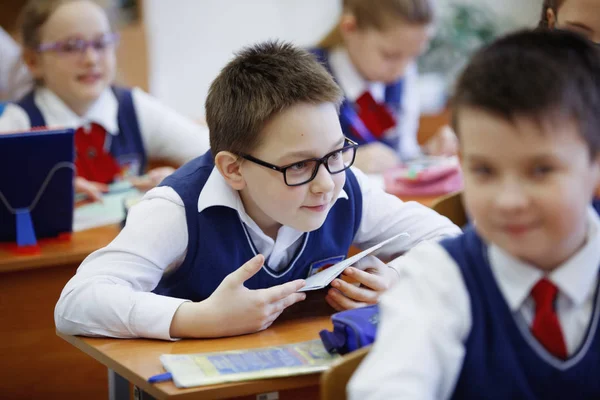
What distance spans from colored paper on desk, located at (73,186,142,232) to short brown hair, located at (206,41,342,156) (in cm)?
66

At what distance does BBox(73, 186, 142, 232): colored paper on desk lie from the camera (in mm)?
2189

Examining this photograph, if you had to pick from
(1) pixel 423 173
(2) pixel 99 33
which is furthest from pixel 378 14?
(2) pixel 99 33

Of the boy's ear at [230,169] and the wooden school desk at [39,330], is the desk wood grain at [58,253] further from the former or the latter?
the boy's ear at [230,169]

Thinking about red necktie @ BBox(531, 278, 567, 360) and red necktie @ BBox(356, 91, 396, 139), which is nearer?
red necktie @ BBox(531, 278, 567, 360)

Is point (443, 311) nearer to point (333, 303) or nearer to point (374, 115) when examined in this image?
point (333, 303)

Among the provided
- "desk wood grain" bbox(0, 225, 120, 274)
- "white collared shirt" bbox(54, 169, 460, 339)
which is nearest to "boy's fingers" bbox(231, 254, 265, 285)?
"white collared shirt" bbox(54, 169, 460, 339)

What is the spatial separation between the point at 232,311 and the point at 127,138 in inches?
63.1

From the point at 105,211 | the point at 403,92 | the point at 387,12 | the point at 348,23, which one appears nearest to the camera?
the point at 105,211

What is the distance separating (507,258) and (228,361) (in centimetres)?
45

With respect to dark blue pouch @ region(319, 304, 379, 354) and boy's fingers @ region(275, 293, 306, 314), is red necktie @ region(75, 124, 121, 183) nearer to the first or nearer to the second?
boy's fingers @ region(275, 293, 306, 314)

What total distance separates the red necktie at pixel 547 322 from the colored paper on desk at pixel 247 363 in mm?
327

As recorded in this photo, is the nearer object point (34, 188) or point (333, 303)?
point (333, 303)

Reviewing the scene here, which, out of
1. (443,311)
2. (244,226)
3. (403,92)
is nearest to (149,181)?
(244,226)

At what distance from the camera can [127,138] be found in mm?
2842
